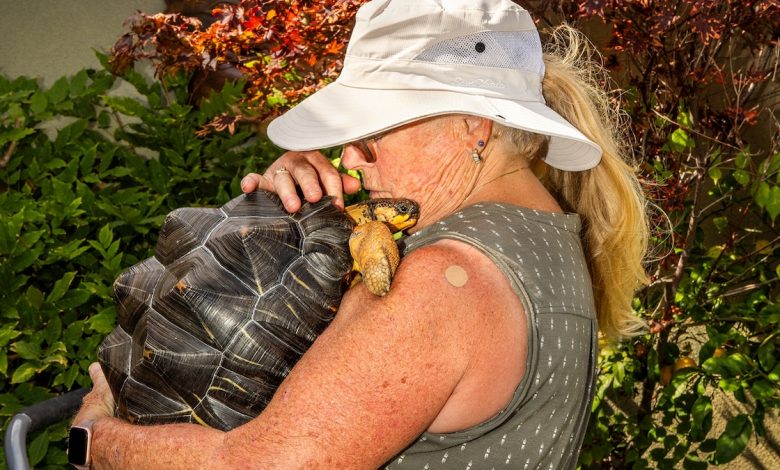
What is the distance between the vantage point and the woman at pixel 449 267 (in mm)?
1550

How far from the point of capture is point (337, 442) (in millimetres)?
1531

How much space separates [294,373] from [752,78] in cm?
285

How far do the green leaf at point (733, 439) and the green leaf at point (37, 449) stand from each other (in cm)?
259

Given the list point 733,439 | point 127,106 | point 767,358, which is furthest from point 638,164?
point 127,106

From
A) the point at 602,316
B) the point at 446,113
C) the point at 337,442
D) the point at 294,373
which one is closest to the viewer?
the point at 337,442

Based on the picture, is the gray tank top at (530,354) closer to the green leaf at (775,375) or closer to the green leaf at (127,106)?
the green leaf at (775,375)

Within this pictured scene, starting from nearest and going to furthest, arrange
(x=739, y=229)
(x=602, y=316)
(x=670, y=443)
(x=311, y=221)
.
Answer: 1. (x=311, y=221)
2. (x=602, y=316)
3. (x=670, y=443)
4. (x=739, y=229)

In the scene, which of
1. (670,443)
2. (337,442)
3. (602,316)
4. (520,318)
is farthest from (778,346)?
(337,442)

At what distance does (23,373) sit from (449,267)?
2450 mm

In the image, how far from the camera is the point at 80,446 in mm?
1969

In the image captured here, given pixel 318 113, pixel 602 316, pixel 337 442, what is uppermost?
pixel 318 113

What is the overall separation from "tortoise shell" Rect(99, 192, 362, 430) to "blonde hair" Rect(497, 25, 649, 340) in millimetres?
706

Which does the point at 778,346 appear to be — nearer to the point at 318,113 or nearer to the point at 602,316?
the point at 602,316

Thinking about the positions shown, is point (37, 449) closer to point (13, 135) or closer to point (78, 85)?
point (13, 135)
